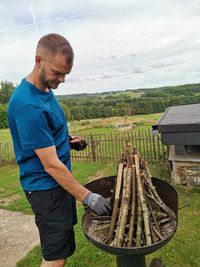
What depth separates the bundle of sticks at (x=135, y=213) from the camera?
7.32 ft

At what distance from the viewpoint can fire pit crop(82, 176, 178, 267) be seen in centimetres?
202

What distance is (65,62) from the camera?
2.10 meters

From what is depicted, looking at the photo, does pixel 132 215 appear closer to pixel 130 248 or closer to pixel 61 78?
pixel 130 248

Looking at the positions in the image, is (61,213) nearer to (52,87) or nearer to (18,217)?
(52,87)

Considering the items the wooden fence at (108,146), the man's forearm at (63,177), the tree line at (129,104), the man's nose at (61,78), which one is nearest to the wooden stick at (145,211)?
the man's forearm at (63,177)

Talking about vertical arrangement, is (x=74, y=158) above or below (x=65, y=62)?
below

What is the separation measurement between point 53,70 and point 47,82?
0.12m

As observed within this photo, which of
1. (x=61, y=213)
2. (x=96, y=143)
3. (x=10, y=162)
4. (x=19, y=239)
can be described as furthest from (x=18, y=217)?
(x=10, y=162)

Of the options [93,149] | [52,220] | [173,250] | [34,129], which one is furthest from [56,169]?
[93,149]

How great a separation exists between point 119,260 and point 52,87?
1.54 meters

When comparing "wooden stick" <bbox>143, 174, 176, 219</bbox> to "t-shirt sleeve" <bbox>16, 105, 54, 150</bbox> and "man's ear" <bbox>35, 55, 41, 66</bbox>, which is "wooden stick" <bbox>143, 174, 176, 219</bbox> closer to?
"t-shirt sleeve" <bbox>16, 105, 54, 150</bbox>

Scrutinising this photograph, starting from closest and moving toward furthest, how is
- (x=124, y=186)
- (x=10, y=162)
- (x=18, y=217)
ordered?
(x=124, y=186) < (x=18, y=217) < (x=10, y=162)

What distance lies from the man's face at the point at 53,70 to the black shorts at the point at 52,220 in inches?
33.9

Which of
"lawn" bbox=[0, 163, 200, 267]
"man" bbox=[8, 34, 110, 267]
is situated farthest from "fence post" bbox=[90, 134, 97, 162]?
"man" bbox=[8, 34, 110, 267]
